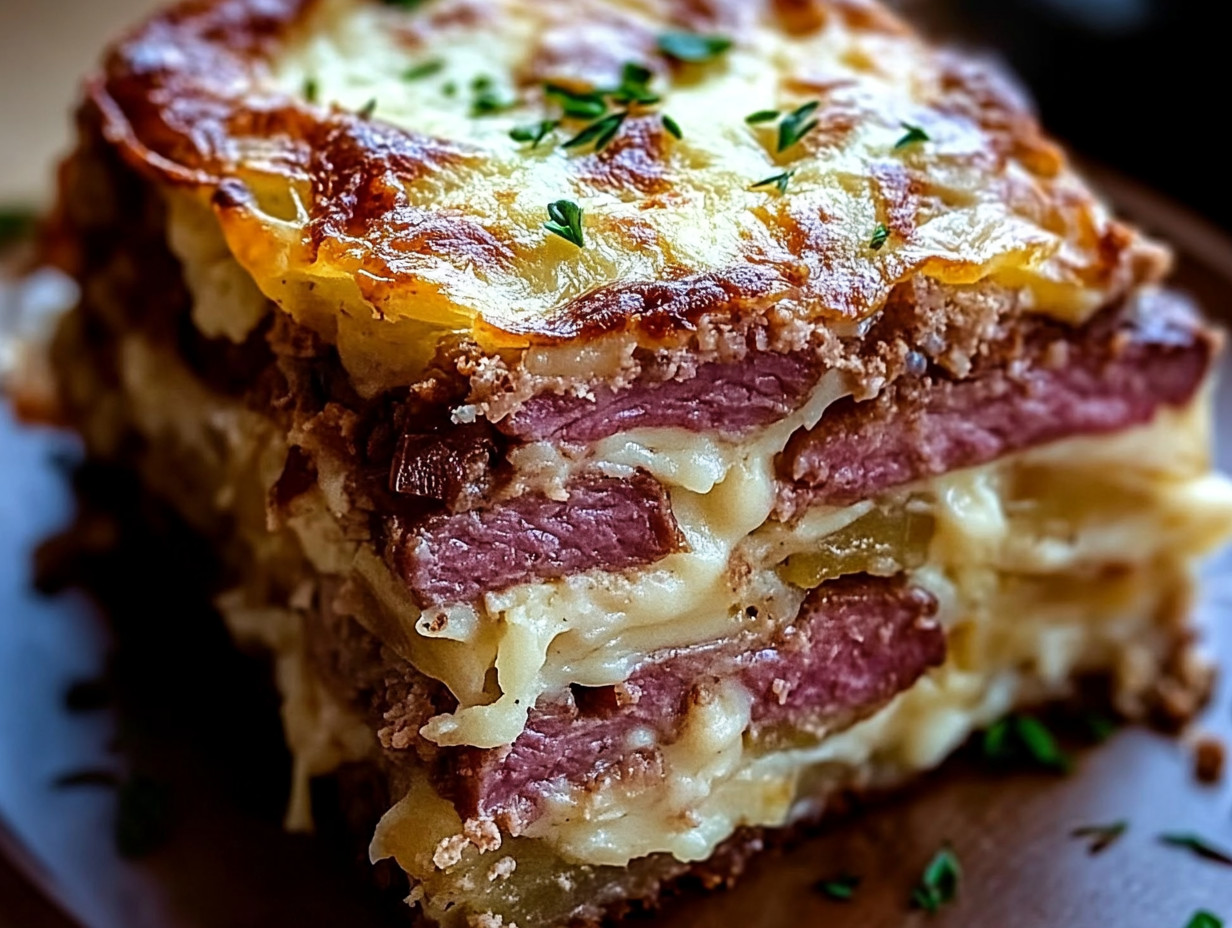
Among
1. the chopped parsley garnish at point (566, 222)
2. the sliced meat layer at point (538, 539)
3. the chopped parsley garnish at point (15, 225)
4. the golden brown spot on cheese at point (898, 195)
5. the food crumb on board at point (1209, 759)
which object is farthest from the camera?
the chopped parsley garnish at point (15, 225)

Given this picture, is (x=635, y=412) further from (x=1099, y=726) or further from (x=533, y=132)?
(x=1099, y=726)

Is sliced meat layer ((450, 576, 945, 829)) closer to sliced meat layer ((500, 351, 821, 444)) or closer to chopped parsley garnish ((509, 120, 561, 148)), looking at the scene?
sliced meat layer ((500, 351, 821, 444))

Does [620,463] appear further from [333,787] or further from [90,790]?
[90,790]

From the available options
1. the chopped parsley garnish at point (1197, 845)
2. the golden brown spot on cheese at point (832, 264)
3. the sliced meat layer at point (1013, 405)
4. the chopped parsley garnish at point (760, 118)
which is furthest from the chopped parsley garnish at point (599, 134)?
the chopped parsley garnish at point (1197, 845)

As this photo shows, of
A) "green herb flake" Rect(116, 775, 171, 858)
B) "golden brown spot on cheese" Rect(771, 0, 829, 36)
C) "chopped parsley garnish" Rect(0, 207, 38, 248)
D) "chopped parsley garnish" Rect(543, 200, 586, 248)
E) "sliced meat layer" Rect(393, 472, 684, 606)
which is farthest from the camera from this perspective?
"chopped parsley garnish" Rect(0, 207, 38, 248)

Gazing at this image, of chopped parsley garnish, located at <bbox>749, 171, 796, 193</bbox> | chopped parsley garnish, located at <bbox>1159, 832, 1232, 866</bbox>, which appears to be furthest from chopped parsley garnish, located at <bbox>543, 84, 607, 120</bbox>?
chopped parsley garnish, located at <bbox>1159, 832, 1232, 866</bbox>

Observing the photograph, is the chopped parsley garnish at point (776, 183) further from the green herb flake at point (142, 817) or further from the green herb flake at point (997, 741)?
the green herb flake at point (142, 817)

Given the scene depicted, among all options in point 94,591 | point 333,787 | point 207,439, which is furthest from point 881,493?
point 94,591
